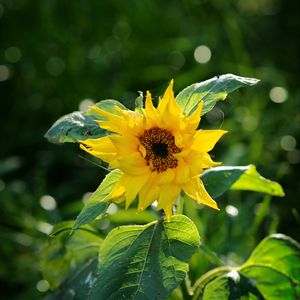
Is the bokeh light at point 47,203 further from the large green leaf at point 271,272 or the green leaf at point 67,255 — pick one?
the large green leaf at point 271,272

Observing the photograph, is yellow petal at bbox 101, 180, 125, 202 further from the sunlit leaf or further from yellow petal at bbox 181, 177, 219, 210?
the sunlit leaf

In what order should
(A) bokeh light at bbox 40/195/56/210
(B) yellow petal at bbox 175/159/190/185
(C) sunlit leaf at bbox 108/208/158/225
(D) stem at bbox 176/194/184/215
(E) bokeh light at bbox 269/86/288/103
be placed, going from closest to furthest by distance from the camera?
(B) yellow petal at bbox 175/159/190/185 → (D) stem at bbox 176/194/184/215 → (C) sunlit leaf at bbox 108/208/158/225 → (A) bokeh light at bbox 40/195/56/210 → (E) bokeh light at bbox 269/86/288/103

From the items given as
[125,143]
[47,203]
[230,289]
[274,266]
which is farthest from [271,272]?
[47,203]

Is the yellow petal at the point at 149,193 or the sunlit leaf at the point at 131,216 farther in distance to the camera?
the sunlit leaf at the point at 131,216

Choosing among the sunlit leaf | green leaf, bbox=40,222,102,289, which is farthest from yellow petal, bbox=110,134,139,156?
the sunlit leaf

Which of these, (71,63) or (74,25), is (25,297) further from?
(74,25)

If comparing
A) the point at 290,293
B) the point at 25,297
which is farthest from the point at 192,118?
the point at 25,297

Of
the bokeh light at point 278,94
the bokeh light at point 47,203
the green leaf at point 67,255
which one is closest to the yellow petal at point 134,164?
the green leaf at point 67,255
